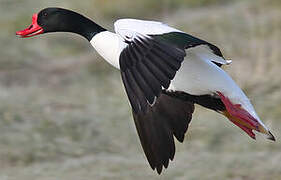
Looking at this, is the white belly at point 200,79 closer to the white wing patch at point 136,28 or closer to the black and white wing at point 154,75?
the black and white wing at point 154,75

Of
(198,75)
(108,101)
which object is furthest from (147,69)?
(108,101)

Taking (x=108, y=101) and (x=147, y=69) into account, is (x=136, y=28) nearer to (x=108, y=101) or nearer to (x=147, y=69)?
(x=147, y=69)

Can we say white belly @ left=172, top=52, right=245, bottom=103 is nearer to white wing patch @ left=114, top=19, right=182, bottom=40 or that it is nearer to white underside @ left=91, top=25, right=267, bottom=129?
white underside @ left=91, top=25, right=267, bottom=129

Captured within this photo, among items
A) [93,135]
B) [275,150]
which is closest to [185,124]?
[275,150]

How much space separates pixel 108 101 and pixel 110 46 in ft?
9.15

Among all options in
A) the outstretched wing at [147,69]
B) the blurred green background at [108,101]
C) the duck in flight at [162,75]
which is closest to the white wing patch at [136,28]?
the duck in flight at [162,75]

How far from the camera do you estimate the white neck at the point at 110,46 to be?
4.86 m

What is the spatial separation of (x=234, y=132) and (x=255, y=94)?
0.68 meters

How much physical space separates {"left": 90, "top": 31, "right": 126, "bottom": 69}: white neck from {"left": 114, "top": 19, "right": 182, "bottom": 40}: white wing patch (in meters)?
0.12

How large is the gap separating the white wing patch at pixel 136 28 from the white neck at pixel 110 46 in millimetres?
121

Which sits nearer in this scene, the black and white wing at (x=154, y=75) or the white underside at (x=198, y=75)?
the black and white wing at (x=154, y=75)

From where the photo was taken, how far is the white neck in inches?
191

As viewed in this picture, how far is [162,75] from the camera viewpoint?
426cm

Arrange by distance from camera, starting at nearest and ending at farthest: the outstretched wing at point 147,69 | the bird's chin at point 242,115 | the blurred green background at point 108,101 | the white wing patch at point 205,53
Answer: the outstretched wing at point 147,69
the white wing patch at point 205,53
the bird's chin at point 242,115
the blurred green background at point 108,101
